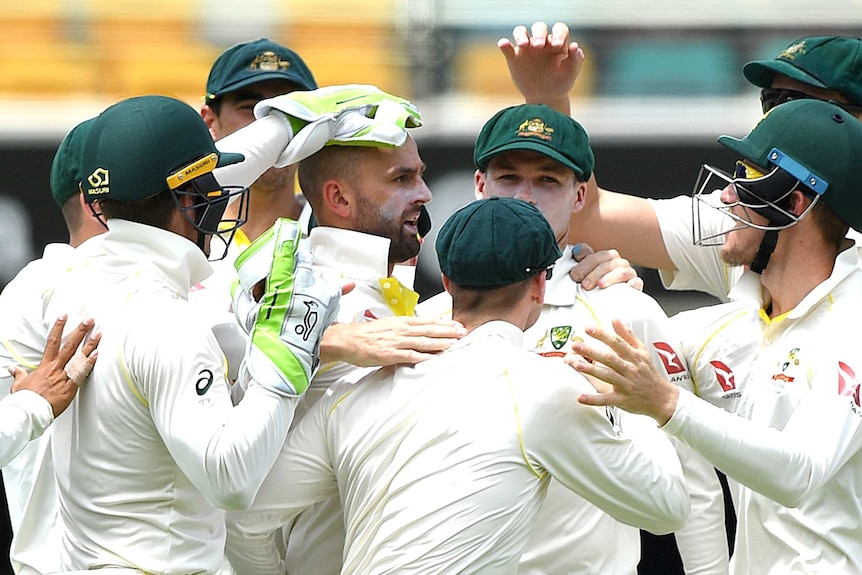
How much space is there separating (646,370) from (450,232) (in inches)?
20.8

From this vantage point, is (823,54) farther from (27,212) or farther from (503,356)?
(27,212)

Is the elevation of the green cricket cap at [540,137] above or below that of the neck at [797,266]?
above

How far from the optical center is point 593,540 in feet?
Answer: 11.3

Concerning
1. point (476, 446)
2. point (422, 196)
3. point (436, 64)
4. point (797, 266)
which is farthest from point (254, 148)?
point (436, 64)

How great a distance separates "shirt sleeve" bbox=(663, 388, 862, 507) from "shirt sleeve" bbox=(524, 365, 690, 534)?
0.38ft

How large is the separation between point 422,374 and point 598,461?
1.38 ft

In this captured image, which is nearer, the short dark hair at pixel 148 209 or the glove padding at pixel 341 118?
the short dark hair at pixel 148 209

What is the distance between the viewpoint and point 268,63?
4.74 m

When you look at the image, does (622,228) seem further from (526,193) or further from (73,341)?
(73,341)

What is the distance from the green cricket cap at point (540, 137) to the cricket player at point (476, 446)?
0.65 metres

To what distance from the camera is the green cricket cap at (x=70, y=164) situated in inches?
134

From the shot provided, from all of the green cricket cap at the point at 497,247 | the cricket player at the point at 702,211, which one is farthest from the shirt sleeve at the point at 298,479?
the cricket player at the point at 702,211

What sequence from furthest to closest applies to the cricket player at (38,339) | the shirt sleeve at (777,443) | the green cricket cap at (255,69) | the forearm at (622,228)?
the green cricket cap at (255,69)
the forearm at (622,228)
the cricket player at (38,339)
the shirt sleeve at (777,443)

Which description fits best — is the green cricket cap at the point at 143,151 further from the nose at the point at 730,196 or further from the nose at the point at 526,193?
the nose at the point at 730,196
